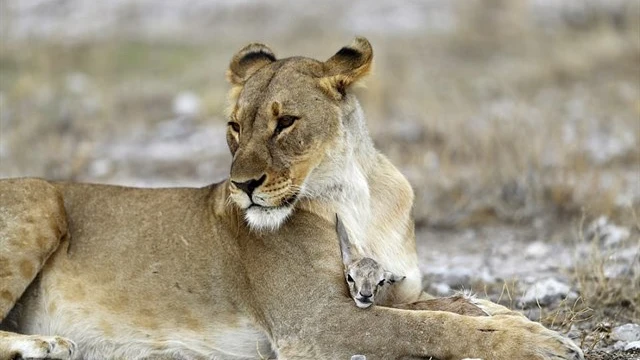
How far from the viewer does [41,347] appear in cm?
515

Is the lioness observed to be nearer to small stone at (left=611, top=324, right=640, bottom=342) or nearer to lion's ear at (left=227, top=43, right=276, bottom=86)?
lion's ear at (left=227, top=43, right=276, bottom=86)

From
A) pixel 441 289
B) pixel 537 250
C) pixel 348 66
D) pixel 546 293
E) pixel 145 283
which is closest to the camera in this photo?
pixel 348 66

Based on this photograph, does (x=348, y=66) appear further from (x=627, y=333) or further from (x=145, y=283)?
(x=627, y=333)

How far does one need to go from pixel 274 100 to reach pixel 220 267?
819 millimetres

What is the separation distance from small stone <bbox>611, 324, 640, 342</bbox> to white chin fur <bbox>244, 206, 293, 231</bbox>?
5.27ft

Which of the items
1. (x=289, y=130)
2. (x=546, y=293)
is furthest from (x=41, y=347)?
(x=546, y=293)

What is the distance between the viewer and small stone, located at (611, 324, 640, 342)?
532 cm

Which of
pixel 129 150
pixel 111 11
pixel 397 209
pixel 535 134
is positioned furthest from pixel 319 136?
pixel 111 11

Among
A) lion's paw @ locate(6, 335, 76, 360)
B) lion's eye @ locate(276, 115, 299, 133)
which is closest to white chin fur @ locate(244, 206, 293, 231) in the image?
lion's eye @ locate(276, 115, 299, 133)

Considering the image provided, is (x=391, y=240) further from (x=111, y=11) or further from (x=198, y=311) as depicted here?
(x=111, y=11)

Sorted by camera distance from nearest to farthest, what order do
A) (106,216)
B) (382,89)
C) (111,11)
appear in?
(106,216), (382,89), (111,11)

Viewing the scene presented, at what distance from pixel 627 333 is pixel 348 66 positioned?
5.66 ft

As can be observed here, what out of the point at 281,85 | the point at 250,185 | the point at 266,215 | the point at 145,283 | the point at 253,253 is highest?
the point at 281,85

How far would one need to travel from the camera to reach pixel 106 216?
5699 mm
